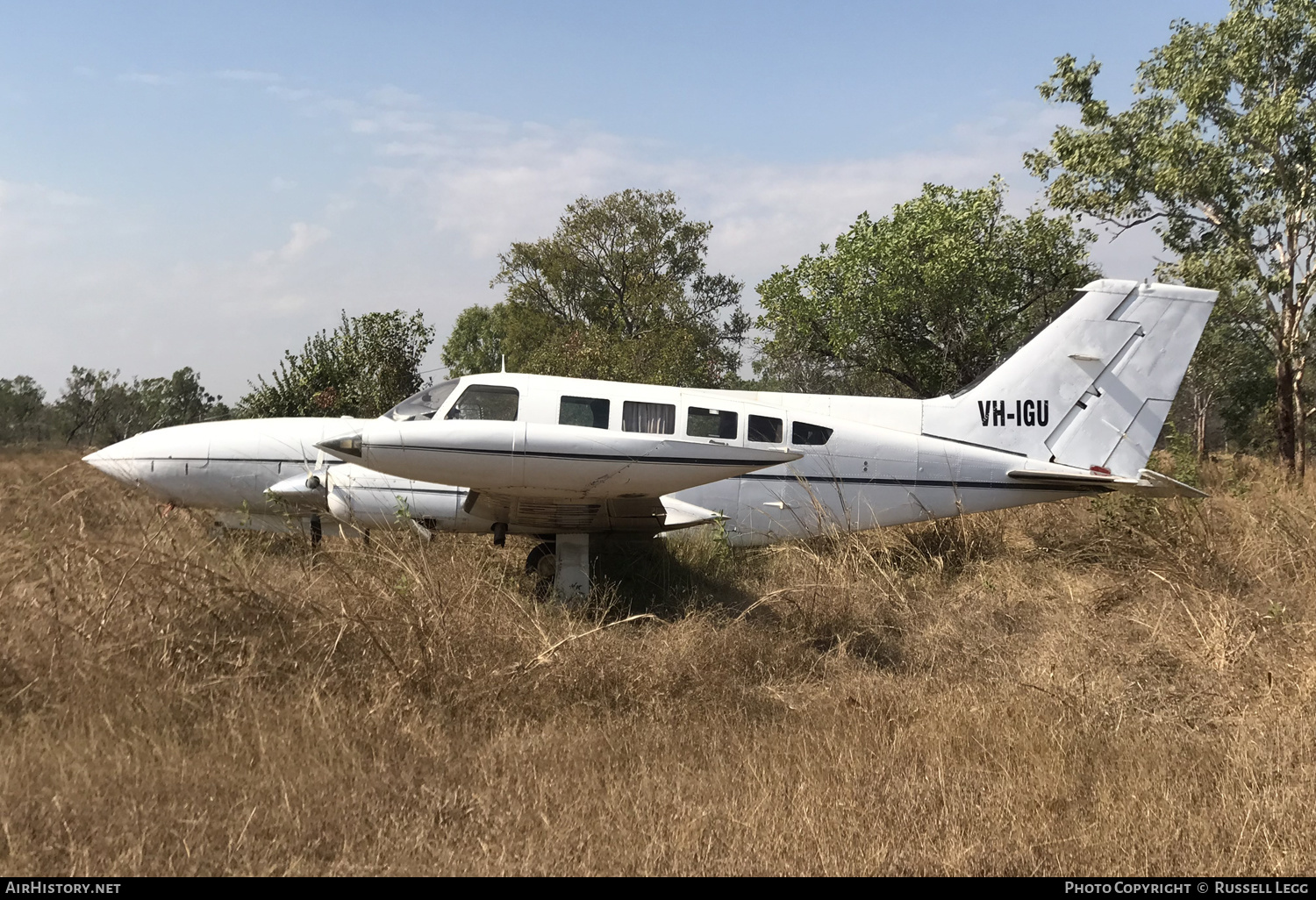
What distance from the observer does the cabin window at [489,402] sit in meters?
8.50

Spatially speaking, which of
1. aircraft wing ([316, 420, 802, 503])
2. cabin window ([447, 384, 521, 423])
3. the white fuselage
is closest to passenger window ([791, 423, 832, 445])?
the white fuselage

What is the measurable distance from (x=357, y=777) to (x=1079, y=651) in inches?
208

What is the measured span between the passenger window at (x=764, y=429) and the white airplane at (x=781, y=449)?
0.05 ft

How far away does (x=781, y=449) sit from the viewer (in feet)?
24.7

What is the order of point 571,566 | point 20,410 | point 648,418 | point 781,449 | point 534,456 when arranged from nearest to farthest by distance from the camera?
point 534,456 < point 781,449 < point 571,566 < point 648,418 < point 20,410

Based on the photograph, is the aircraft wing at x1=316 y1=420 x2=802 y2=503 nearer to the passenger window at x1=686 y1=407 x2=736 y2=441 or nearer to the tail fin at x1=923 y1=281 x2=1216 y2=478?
the passenger window at x1=686 y1=407 x2=736 y2=441

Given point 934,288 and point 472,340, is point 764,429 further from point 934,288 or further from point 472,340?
point 472,340

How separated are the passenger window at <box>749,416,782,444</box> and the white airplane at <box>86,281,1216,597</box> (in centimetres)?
2

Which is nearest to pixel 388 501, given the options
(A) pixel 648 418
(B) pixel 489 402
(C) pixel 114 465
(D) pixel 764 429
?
(B) pixel 489 402

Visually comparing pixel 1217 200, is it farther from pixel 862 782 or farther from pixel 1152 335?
pixel 862 782

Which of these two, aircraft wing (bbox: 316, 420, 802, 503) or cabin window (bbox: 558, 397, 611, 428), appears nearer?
aircraft wing (bbox: 316, 420, 802, 503)

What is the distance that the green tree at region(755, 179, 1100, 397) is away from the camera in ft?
68.4

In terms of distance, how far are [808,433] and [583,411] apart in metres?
2.46

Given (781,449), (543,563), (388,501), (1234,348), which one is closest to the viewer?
(781,449)
